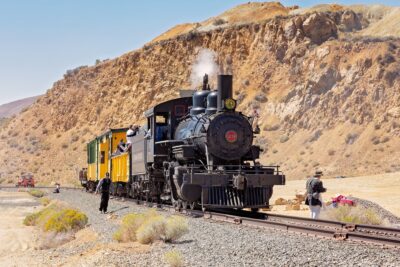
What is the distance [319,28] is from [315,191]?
48.3m

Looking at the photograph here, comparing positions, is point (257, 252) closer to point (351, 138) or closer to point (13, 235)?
point (13, 235)

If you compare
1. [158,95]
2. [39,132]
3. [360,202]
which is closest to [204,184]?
[360,202]

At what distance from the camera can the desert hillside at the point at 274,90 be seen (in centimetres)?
4888

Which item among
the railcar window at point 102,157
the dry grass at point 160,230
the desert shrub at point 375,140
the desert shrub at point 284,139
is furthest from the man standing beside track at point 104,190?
the desert shrub at point 284,139

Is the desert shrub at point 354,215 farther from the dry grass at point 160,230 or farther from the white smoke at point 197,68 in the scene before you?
the white smoke at point 197,68

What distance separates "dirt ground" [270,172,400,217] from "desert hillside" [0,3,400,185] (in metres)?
5.67

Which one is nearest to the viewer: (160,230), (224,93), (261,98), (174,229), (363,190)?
(174,229)

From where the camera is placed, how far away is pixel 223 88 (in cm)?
1853

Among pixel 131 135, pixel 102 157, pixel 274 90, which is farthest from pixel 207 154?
pixel 274 90

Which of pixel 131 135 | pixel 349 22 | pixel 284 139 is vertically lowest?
pixel 131 135

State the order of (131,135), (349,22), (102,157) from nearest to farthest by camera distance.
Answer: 1. (131,135)
2. (102,157)
3. (349,22)

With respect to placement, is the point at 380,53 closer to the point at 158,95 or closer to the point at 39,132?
the point at 158,95

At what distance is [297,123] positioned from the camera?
180 feet

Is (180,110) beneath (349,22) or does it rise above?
beneath
